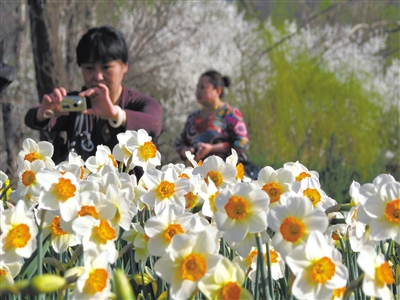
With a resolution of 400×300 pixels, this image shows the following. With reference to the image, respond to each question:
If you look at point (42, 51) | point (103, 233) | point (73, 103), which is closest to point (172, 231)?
point (103, 233)

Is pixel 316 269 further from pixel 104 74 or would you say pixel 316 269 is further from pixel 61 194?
pixel 104 74

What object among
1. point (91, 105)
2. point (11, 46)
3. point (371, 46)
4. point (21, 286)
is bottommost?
point (21, 286)

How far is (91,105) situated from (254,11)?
8.31 metres

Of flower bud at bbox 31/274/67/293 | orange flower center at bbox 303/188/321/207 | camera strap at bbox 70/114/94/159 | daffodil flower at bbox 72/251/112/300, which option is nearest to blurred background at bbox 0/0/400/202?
camera strap at bbox 70/114/94/159

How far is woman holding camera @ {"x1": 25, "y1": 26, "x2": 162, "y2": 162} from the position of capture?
3154mm

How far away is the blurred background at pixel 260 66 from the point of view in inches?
290

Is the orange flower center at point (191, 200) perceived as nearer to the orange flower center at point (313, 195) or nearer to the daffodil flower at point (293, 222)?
the orange flower center at point (313, 195)

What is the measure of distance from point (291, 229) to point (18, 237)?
1.54 ft

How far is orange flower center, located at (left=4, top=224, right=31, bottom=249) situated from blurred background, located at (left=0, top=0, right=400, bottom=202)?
4.96 meters

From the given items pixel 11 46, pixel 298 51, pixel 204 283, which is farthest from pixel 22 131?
pixel 204 283

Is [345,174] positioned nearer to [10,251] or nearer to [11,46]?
[11,46]

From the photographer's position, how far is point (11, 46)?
8023mm

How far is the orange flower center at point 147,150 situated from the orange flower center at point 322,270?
0.78 m

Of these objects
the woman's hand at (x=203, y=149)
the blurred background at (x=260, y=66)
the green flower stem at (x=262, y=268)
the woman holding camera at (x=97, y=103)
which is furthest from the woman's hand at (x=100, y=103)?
the blurred background at (x=260, y=66)
